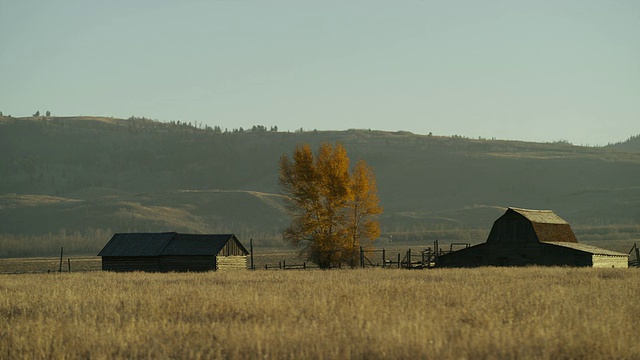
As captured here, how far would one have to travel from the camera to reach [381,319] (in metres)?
19.8

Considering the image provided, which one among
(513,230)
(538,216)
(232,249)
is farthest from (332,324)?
(232,249)

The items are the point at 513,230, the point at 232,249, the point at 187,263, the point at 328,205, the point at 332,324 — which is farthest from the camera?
the point at 232,249

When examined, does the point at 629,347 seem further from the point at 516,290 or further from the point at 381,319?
the point at 516,290

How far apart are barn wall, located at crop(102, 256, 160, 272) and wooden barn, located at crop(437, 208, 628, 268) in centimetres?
2128

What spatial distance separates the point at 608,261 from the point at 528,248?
5.18 m

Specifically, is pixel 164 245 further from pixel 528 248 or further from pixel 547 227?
pixel 547 227

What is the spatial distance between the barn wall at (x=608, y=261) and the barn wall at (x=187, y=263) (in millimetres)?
27002

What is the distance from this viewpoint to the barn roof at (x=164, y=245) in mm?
70688

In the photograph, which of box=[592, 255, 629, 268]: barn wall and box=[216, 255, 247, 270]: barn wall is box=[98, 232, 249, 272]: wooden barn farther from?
box=[592, 255, 629, 268]: barn wall

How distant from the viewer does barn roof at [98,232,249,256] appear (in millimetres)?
70688

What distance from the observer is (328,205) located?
66.1 meters

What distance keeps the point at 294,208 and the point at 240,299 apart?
135 ft

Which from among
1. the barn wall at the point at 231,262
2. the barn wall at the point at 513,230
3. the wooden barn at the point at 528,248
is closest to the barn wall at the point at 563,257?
the wooden barn at the point at 528,248

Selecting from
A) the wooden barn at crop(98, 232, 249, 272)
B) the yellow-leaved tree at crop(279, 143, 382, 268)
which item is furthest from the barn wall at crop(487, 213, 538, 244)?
the wooden barn at crop(98, 232, 249, 272)
